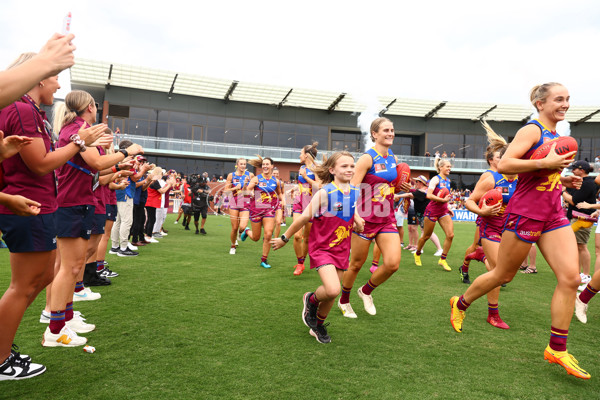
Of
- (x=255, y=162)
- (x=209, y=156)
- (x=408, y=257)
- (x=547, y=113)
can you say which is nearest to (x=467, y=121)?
(x=209, y=156)

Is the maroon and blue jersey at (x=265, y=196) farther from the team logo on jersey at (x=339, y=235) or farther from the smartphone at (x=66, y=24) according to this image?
the smartphone at (x=66, y=24)

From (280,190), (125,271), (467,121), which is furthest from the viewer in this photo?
(467,121)

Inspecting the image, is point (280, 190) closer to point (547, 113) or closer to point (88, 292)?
point (88, 292)

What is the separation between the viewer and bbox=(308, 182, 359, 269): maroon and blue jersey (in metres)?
3.85

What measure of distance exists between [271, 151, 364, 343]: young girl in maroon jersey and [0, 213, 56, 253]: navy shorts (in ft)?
6.26

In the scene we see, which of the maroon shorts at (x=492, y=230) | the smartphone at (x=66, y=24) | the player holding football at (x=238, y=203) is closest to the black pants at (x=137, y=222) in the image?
the player holding football at (x=238, y=203)

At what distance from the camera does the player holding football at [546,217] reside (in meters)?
3.18

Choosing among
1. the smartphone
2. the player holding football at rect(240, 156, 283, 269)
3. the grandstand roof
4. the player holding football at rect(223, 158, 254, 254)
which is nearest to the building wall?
the grandstand roof

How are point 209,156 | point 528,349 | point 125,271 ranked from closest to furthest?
point 528,349
point 125,271
point 209,156

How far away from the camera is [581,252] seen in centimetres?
698

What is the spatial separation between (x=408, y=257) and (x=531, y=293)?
13.2 feet

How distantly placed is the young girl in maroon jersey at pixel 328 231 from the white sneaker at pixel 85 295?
9.50 ft

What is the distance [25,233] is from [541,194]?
13.6 ft

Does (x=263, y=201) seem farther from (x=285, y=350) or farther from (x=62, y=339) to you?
(x=62, y=339)
